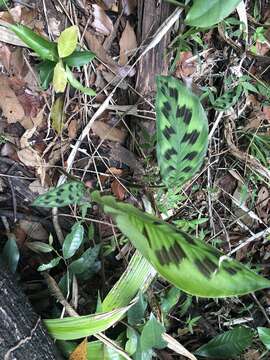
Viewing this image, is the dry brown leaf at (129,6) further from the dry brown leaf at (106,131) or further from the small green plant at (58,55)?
the dry brown leaf at (106,131)

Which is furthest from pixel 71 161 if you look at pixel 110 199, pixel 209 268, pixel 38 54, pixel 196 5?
pixel 209 268

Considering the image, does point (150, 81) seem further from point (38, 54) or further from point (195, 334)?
point (195, 334)

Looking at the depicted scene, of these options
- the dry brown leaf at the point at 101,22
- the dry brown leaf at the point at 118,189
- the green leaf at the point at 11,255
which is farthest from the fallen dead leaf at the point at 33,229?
the dry brown leaf at the point at 101,22

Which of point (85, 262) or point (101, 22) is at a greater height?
point (101, 22)

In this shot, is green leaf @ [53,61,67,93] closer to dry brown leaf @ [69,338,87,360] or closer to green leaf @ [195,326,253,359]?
dry brown leaf @ [69,338,87,360]

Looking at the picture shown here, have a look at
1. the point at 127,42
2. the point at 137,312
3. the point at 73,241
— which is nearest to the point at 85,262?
the point at 73,241

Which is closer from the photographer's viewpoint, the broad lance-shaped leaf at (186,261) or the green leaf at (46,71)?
Answer: the broad lance-shaped leaf at (186,261)

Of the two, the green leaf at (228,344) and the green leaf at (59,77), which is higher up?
the green leaf at (59,77)

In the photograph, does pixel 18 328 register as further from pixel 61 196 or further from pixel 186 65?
pixel 186 65
